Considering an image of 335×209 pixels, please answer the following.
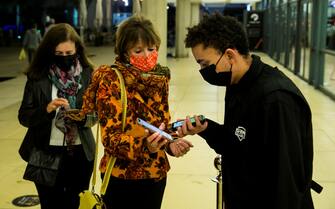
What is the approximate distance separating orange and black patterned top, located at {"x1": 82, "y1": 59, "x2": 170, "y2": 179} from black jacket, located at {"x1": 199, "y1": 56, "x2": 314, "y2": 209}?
0.51 m

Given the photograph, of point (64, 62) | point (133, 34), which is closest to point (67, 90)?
point (64, 62)

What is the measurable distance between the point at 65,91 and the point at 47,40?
35 centimetres

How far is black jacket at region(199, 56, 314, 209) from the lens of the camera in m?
1.83

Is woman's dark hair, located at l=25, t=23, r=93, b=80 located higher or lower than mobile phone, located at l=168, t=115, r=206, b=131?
higher

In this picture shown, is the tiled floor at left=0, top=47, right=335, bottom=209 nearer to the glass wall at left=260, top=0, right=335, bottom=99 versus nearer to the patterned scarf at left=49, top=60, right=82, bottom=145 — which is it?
the glass wall at left=260, top=0, right=335, bottom=99

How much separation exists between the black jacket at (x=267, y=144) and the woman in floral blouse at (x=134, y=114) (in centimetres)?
41

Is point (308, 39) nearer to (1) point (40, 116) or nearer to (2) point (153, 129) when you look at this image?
(1) point (40, 116)

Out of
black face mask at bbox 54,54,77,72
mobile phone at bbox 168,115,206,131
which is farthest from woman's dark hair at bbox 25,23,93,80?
mobile phone at bbox 168,115,206,131

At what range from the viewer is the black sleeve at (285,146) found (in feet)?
5.97

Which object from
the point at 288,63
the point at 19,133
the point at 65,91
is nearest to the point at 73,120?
the point at 65,91

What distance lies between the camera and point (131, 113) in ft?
7.98

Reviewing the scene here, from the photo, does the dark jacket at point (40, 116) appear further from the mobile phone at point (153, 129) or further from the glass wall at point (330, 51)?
the glass wall at point (330, 51)

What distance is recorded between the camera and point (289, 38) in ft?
62.1

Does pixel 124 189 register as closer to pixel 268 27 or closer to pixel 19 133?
pixel 19 133
